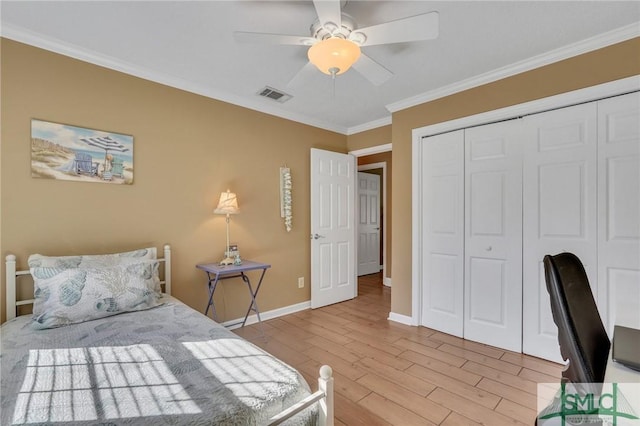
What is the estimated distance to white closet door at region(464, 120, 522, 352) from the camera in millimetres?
2621

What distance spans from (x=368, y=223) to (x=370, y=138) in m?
2.40

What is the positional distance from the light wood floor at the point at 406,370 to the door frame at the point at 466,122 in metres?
0.54

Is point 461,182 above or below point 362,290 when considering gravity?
above

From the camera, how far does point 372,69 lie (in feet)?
6.34

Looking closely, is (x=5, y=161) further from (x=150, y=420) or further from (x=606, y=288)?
(x=606, y=288)

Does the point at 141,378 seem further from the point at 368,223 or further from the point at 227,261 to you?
the point at 368,223

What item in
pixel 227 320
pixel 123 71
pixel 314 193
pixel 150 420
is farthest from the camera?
pixel 314 193

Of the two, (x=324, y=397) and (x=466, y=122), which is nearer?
(x=324, y=397)

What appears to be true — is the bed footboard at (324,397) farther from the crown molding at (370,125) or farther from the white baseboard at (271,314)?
the crown molding at (370,125)

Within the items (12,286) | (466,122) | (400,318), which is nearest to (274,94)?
(466,122)

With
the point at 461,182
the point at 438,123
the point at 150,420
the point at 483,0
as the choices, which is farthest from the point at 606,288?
the point at 150,420

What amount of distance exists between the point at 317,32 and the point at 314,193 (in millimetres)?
2321

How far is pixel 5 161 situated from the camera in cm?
203

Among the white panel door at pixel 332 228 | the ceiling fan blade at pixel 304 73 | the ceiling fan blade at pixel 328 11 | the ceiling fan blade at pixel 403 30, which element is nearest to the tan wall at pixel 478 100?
the white panel door at pixel 332 228
